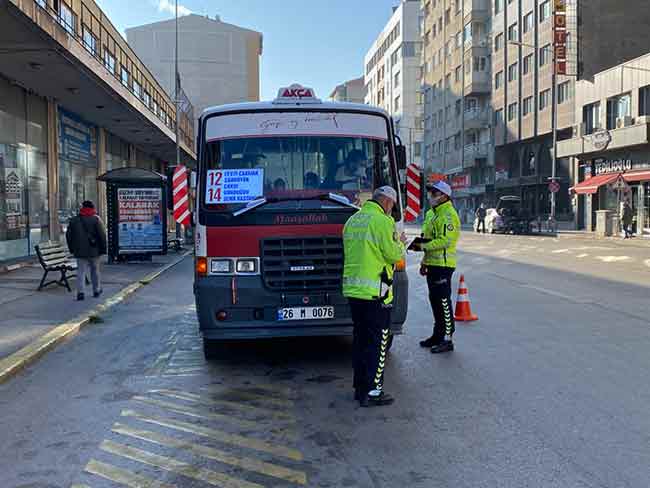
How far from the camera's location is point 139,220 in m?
20.2

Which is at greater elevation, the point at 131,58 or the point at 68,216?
the point at 131,58

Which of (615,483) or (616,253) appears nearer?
(615,483)

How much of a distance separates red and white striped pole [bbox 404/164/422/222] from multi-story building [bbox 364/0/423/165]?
250 ft

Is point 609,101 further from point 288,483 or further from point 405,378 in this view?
point 288,483

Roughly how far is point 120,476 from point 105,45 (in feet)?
77.0

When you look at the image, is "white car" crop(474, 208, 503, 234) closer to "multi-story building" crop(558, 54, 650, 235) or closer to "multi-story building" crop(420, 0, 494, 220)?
"multi-story building" crop(558, 54, 650, 235)

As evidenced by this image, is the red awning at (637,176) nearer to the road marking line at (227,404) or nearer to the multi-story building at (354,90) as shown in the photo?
the road marking line at (227,404)

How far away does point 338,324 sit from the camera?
6.69 metres

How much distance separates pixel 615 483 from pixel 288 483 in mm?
1902

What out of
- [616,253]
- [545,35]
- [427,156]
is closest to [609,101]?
[545,35]

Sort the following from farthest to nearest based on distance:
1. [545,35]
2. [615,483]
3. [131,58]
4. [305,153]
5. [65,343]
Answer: [545,35] < [131,58] < [65,343] < [305,153] < [615,483]

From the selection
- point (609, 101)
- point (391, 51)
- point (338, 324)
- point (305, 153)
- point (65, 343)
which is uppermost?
point (391, 51)

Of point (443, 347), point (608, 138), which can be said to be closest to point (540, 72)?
point (608, 138)

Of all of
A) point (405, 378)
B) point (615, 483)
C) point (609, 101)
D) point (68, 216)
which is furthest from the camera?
point (609, 101)
